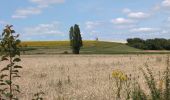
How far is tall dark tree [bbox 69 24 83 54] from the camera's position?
4025 inches

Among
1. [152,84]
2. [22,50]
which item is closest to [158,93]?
[152,84]

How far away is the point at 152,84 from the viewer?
6.52 meters

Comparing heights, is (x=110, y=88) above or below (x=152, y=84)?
below

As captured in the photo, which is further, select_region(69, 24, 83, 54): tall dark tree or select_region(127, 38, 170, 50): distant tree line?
select_region(127, 38, 170, 50): distant tree line

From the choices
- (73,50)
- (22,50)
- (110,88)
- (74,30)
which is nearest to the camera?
(22,50)

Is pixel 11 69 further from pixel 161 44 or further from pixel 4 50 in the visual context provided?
pixel 161 44

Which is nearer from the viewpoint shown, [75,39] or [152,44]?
[75,39]

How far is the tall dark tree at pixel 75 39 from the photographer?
102238 mm

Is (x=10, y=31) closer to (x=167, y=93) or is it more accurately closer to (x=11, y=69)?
(x=11, y=69)

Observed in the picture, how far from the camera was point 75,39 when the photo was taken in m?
106

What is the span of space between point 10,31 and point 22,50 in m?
0.25

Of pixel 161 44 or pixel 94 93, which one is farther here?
pixel 161 44

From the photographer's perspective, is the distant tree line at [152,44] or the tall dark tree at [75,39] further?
the distant tree line at [152,44]

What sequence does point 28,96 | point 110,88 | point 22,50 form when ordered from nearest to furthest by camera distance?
point 22,50 → point 28,96 → point 110,88
